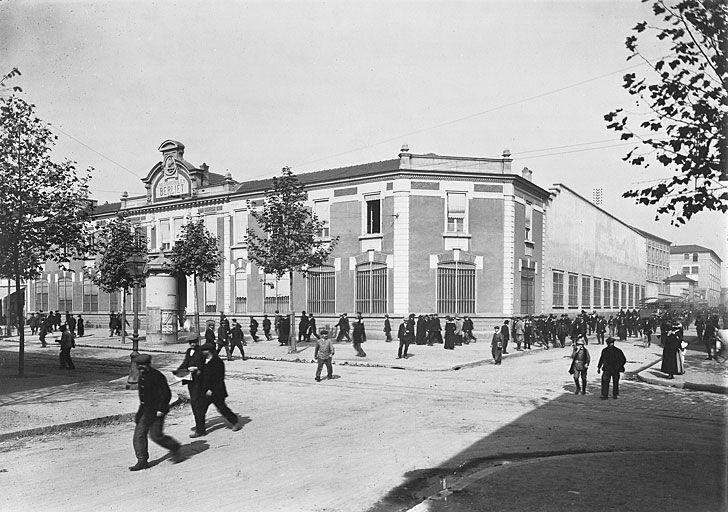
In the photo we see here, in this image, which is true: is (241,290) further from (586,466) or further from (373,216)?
(586,466)

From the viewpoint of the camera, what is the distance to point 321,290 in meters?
34.1

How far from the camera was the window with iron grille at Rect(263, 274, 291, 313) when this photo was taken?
116 ft

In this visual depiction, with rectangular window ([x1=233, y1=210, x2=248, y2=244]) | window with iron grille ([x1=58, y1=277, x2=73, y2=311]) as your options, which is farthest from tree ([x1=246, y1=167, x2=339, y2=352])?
window with iron grille ([x1=58, y1=277, x2=73, y2=311])

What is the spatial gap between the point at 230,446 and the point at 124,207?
38928mm

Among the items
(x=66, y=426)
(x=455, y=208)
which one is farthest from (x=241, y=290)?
(x=66, y=426)

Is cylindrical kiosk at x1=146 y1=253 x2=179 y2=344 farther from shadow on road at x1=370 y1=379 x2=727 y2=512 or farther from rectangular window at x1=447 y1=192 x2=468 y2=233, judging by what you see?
shadow on road at x1=370 y1=379 x2=727 y2=512

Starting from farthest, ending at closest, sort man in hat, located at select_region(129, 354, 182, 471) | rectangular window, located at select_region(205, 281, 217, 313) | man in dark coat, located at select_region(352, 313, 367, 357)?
1. rectangular window, located at select_region(205, 281, 217, 313)
2. man in dark coat, located at select_region(352, 313, 367, 357)
3. man in hat, located at select_region(129, 354, 182, 471)

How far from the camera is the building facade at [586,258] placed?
38759 mm

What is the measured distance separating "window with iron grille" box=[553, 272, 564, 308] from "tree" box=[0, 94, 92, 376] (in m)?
29.6

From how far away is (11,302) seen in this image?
48.8 meters

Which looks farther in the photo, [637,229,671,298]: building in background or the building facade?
[637,229,671,298]: building in background

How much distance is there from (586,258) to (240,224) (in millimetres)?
24713

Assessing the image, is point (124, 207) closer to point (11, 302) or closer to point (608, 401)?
point (11, 302)

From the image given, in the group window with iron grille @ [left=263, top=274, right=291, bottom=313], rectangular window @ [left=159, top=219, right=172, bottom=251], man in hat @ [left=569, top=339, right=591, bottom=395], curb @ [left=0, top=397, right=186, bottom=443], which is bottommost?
curb @ [left=0, top=397, right=186, bottom=443]
